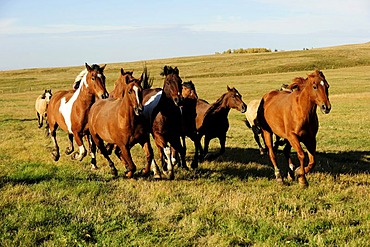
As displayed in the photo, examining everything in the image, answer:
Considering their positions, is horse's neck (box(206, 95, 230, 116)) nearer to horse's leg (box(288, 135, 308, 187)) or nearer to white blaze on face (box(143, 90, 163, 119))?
white blaze on face (box(143, 90, 163, 119))

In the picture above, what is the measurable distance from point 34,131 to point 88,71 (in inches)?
409

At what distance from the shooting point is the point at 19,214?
21.0ft

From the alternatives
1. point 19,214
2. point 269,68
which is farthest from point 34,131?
point 269,68

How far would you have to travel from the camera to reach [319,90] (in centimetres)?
771

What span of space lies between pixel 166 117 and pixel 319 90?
3.38m

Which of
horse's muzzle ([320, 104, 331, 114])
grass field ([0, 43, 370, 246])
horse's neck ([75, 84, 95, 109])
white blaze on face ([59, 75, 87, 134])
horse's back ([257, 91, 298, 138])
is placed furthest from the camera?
white blaze on face ([59, 75, 87, 134])

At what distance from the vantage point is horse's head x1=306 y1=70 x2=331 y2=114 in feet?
24.8

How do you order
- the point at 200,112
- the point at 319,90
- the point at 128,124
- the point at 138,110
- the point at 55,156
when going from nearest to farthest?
the point at 319,90 → the point at 138,110 → the point at 128,124 → the point at 55,156 → the point at 200,112

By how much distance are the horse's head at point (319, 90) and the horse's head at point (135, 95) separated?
3.32 metres

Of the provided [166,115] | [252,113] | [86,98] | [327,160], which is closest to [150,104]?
[166,115]

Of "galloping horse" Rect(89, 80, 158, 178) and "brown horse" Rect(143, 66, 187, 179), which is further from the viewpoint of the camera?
"brown horse" Rect(143, 66, 187, 179)

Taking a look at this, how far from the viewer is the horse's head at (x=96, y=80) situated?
10.1 metres

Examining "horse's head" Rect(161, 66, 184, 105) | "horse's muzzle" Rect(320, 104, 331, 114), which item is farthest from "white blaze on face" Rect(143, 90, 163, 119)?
"horse's muzzle" Rect(320, 104, 331, 114)

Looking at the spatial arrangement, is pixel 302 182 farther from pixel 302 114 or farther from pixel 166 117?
pixel 166 117
